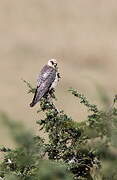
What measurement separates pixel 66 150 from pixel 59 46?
62.0ft

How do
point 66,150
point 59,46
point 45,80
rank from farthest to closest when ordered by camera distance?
point 59,46, point 45,80, point 66,150

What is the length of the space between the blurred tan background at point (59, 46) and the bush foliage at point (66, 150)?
12.5 metres

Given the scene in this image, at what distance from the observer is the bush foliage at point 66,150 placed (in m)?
2.15

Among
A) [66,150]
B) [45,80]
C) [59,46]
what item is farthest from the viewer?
[59,46]

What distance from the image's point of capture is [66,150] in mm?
3959

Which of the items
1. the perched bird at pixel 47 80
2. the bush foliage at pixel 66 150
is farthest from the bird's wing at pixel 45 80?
the bush foliage at pixel 66 150

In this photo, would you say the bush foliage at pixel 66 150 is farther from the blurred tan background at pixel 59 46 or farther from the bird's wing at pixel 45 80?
the blurred tan background at pixel 59 46

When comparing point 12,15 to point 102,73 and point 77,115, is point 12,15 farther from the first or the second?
point 77,115

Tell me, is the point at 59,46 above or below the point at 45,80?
above

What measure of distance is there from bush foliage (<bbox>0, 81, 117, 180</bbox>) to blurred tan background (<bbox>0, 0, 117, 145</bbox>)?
41.1 feet

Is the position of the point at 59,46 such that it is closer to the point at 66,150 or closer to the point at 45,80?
the point at 45,80

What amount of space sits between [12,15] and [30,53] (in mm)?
3647

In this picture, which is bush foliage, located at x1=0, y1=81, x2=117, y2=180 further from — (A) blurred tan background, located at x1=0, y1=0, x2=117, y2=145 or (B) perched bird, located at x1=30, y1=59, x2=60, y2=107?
(A) blurred tan background, located at x1=0, y1=0, x2=117, y2=145

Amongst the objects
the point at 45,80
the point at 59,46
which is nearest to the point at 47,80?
the point at 45,80
